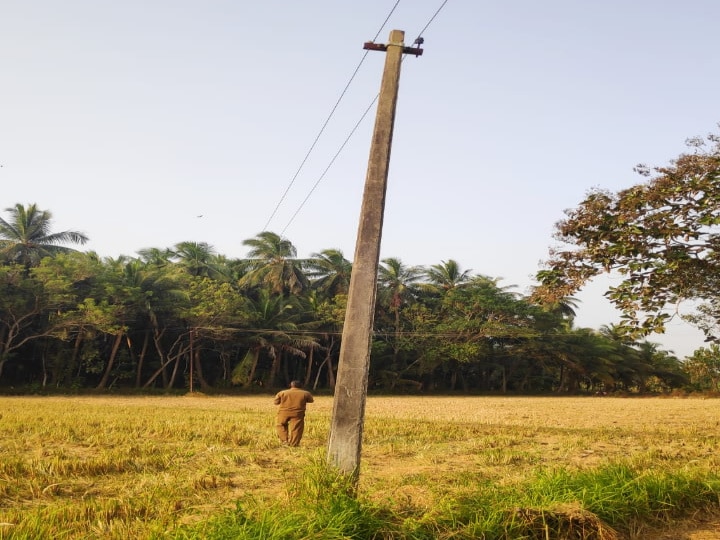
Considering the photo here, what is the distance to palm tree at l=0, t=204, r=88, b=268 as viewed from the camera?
33250mm

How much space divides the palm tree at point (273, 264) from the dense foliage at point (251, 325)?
0.10 m

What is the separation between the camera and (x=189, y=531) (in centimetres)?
410

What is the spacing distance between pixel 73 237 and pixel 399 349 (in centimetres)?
2324

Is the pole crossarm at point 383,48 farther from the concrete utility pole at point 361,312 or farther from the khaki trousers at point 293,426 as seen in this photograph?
the khaki trousers at point 293,426

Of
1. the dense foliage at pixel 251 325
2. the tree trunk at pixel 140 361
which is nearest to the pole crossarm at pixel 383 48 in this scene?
the dense foliage at pixel 251 325

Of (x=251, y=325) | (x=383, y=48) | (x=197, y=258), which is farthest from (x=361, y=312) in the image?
(x=197, y=258)

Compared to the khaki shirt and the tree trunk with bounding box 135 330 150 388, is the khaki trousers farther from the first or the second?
the tree trunk with bounding box 135 330 150 388

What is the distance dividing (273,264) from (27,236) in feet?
51.0

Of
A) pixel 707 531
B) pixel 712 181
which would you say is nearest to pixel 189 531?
pixel 707 531

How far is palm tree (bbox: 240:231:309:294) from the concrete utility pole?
34.8 m

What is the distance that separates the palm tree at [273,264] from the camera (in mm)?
40906

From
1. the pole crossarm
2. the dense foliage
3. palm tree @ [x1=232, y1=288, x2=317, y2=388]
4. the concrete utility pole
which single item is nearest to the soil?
the concrete utility pole

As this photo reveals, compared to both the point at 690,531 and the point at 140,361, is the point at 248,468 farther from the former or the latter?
the point at 140,361

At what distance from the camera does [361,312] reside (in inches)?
235
